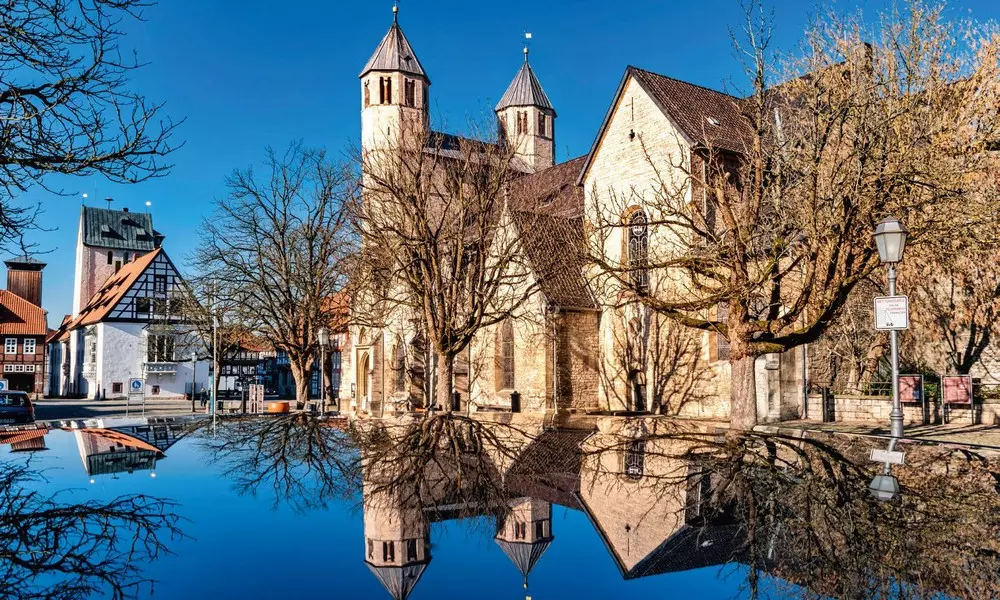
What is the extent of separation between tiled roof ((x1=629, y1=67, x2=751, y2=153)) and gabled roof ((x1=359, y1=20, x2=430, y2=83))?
27414 millimetres

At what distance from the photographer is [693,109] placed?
1120 inches

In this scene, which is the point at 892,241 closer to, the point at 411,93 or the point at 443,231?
the point at 443,231

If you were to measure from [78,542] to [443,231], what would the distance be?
2278 centimetres

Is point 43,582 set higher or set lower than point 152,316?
lower

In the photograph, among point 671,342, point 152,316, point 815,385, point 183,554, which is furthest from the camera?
point 152,316

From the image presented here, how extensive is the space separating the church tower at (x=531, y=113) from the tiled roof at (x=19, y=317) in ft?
176

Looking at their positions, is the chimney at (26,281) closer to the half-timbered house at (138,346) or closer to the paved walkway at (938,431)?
the half-timbered house at (138,346)

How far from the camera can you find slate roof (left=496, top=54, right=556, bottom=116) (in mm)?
70688

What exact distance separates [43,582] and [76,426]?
17.0 ft

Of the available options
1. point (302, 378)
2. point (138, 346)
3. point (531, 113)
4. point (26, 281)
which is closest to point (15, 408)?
point (302, 378)

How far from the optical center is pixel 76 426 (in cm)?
680

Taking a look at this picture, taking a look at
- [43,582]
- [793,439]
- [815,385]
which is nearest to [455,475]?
[43,582]

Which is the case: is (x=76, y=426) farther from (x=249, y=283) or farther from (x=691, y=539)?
(x=249, y=283)

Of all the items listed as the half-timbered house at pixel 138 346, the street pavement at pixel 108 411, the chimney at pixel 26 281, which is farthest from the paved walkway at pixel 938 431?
the chimney at pixel 26 281
